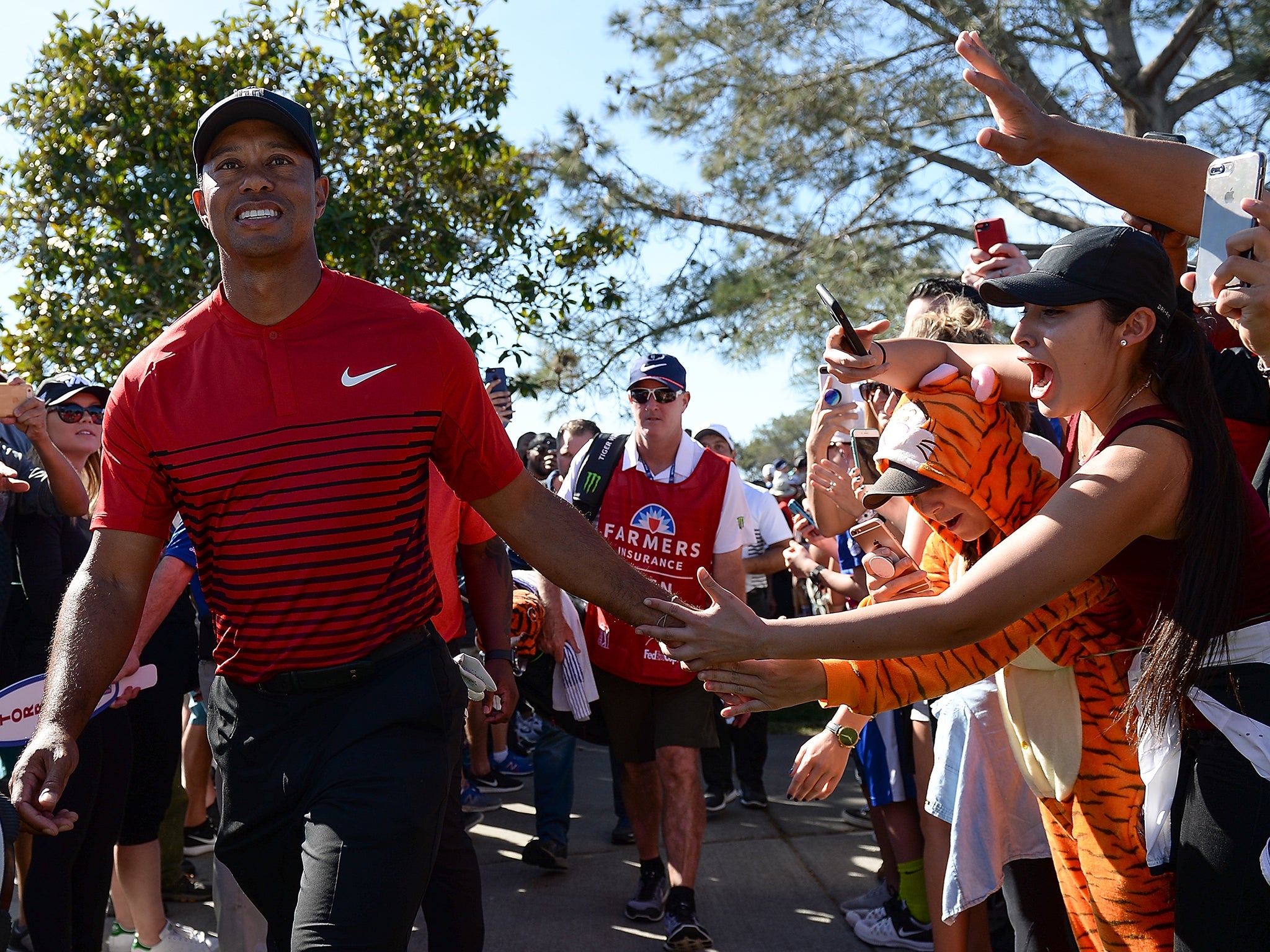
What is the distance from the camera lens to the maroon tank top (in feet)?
7.48

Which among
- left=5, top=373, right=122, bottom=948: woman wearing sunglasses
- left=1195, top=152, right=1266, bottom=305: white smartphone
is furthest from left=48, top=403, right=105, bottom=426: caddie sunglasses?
left=1195, top=152, right=1266, bottom=305: white smartphone

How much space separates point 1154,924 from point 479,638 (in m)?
2.52

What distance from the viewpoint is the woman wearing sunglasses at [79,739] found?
150 inches

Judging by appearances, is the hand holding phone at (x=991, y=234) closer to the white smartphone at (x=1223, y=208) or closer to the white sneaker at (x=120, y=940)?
the white smartphone at (x=1223, y=208)

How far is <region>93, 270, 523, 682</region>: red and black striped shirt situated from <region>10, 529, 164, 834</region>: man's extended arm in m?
0.06

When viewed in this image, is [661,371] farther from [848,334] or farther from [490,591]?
[848,334]

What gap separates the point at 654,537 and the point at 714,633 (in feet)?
9.47

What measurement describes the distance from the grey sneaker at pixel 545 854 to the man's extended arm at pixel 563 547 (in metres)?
3.15

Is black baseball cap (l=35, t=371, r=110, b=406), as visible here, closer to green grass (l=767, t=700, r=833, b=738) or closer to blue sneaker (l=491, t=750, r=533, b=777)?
blue sneaker (l=491, t=750, r=533, b=777)

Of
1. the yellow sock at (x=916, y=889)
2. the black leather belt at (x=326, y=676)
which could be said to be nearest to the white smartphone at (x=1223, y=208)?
the black leather belt at (x=326, y=676)

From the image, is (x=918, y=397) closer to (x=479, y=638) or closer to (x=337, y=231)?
(x=479, y=638)

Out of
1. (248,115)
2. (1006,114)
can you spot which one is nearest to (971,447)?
(1006,114)

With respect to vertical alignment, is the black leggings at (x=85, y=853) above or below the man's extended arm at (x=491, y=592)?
below

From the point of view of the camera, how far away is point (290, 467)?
2562 mm
